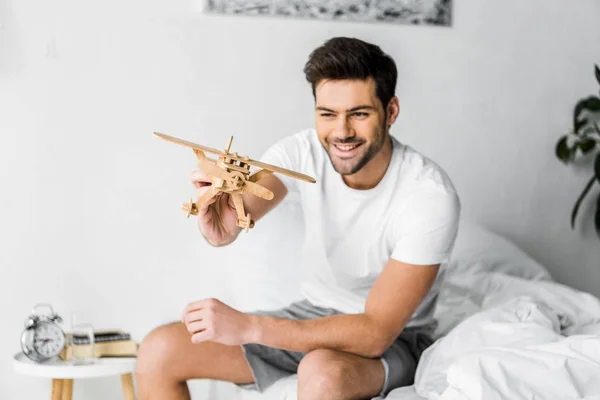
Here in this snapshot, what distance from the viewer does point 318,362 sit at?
1624 millimetres

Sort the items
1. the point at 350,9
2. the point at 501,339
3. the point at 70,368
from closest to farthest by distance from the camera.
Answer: the point at 501,339 < the point at 70,368 < the point at 350,9

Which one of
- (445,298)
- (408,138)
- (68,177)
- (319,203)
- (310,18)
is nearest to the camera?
(319,203)

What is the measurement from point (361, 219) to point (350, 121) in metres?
0.24

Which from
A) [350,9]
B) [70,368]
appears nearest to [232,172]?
[70,368]

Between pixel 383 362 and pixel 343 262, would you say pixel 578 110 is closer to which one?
pixel 343 262

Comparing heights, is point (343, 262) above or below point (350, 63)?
below

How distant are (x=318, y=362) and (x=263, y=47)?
4.40 feet

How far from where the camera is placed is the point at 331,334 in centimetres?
171

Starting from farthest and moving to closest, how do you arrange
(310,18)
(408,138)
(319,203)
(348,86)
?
1. (408,138)
2. (310,18)
3. (319,203)
4. (348,86)

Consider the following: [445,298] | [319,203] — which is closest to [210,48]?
[319,203]

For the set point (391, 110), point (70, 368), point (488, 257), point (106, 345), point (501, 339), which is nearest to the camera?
point (501, 339)

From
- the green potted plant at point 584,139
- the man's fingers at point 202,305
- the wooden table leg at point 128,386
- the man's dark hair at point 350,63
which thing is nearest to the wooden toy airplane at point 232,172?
the man's fingers at point 202,305

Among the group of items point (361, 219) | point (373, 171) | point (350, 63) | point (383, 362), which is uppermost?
point (350, 63)

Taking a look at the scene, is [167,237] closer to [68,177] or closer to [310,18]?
[68,177]
